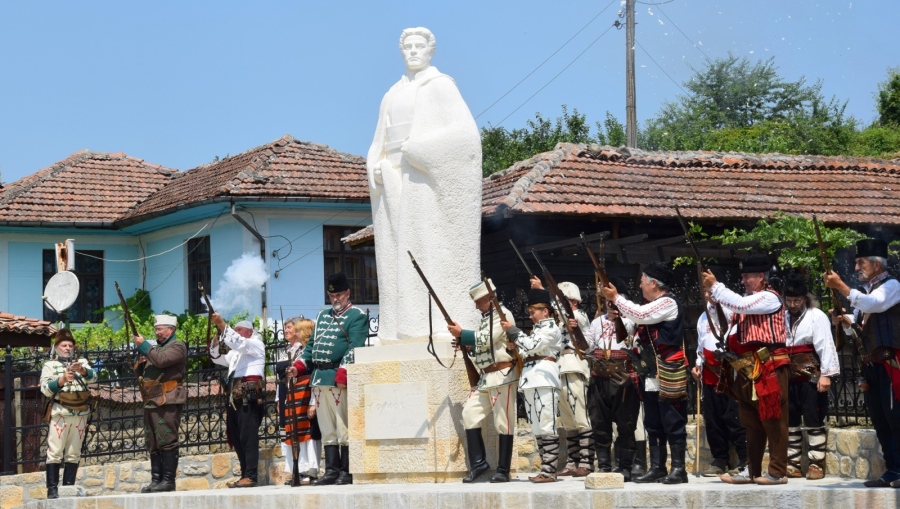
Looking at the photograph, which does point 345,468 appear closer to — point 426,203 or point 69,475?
point 426,203

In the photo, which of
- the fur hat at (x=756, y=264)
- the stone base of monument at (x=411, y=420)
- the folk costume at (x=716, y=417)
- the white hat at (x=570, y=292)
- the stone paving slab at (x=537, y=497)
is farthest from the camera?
the white hat at (x=570, y=292)

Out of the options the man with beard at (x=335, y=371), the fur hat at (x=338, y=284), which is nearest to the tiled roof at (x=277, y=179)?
the fur hat at (x=338, y=284)

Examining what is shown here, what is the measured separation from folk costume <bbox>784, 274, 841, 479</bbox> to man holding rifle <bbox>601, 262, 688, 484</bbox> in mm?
931

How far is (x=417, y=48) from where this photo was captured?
35.0 ft

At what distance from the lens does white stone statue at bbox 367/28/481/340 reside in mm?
10234

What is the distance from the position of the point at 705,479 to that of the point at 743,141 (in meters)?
21.5

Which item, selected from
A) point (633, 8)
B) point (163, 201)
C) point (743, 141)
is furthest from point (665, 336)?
point (743, 141)

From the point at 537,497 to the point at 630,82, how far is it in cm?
1866

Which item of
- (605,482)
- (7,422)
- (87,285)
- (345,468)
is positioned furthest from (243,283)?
(605,482)

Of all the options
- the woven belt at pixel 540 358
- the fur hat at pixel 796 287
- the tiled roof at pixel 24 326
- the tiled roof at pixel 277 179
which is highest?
the tiled roof at pixel 277 179

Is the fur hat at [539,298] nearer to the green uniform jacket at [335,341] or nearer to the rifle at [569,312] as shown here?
the rifle at [569,312]

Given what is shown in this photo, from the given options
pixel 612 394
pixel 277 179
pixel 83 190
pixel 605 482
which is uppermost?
pixel 83 190

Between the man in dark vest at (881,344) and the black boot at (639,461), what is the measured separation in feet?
6.07

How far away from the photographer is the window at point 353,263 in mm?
24625
